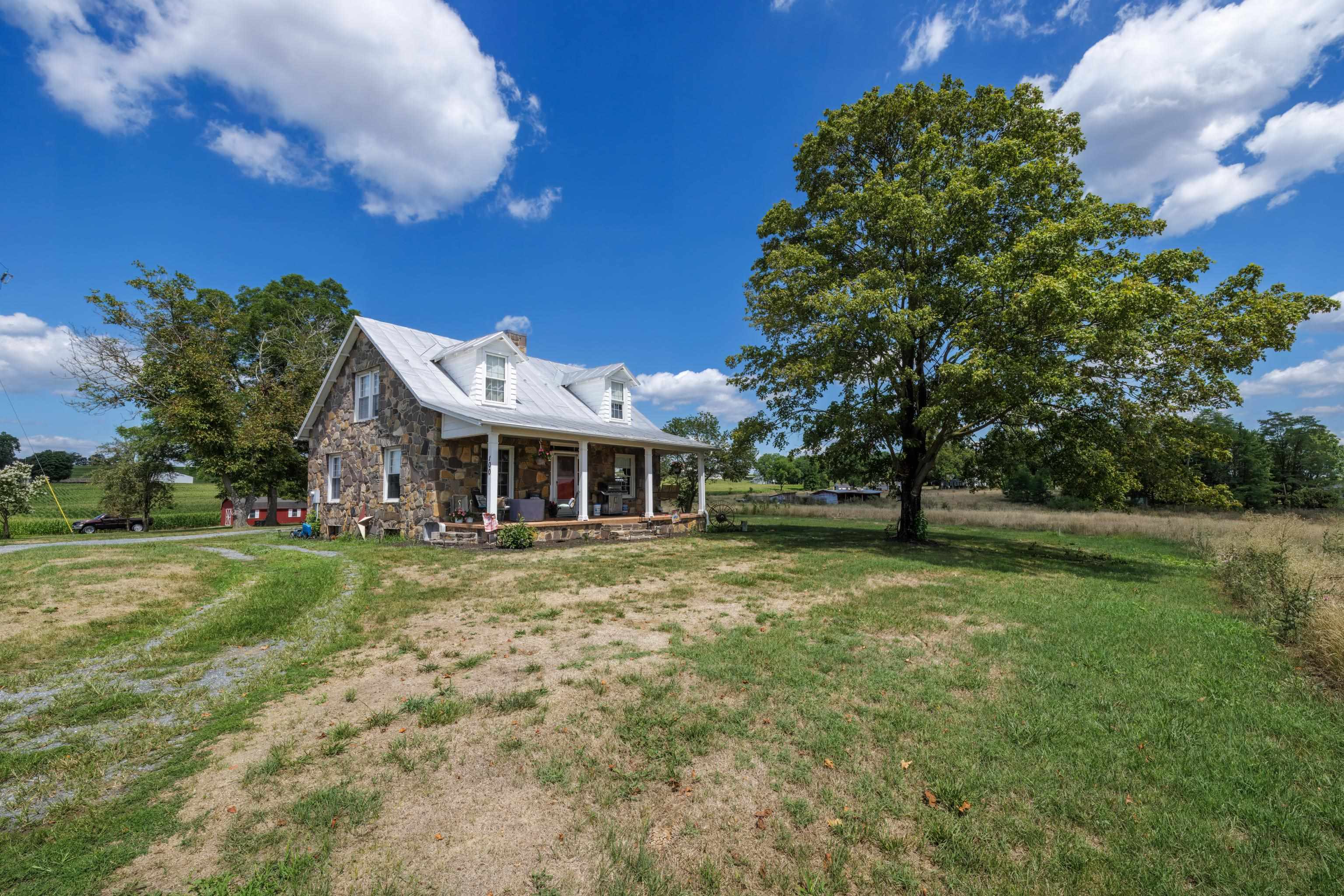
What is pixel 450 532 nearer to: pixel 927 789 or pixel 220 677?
pixel 220 677

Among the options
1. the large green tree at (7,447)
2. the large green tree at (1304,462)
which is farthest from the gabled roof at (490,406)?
the large green tree at (7,447)

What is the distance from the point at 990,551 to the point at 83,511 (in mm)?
48549

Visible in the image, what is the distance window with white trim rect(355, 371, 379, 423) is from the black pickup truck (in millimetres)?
17535

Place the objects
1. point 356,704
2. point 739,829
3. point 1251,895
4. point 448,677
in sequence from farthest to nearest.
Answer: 1. point 448,677
2. point 356,704
3. point 739,829
4. point 1251,895

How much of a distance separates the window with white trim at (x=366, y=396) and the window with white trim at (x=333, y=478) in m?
2.00

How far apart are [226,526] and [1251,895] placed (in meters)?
35.8

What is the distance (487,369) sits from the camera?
53.7 feet

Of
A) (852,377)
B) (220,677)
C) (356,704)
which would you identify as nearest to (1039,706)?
(356,704)

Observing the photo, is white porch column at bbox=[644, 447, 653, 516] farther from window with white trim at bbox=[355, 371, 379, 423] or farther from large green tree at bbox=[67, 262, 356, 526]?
large green tree at bbox=[67, 262, 356, 526]

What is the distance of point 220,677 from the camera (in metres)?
5.01

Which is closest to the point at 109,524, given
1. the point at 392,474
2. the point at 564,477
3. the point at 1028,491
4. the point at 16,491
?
the point at 16,491

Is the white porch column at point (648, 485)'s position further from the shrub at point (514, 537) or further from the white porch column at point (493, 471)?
the white porch column at point (493, 471)

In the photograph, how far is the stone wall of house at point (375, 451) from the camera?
1470cm

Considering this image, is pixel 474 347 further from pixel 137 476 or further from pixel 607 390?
pixel 137 476
